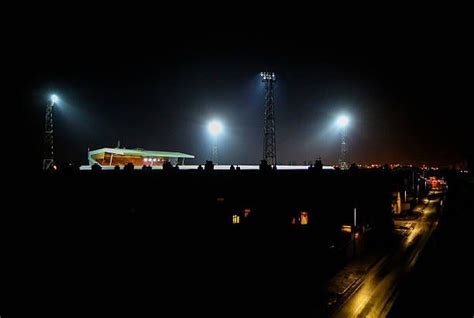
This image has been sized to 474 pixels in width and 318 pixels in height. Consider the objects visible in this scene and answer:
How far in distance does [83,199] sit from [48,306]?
15.6 ft

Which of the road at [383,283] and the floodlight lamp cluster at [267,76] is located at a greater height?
the floodlight lamp cluster at [267,76]

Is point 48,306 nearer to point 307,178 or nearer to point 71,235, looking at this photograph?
point 71,235

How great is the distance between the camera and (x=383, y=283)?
60.1ft

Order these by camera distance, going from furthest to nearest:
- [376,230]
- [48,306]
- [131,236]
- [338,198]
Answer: [376,230], [338,198], [131,236], [48,306]

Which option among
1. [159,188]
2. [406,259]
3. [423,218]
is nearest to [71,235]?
[159,188]

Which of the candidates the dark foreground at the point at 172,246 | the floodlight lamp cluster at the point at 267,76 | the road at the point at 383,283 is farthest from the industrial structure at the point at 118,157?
the road at the point at 383,283

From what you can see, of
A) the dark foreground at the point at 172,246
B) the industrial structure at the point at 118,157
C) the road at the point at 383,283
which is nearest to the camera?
the dark foreground at the point at 172,246

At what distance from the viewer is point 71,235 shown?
11.9 m

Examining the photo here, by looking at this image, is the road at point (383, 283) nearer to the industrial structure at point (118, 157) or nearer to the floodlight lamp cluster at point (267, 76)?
the industrial structure at point (118, 157)

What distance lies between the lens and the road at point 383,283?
49.2 feet

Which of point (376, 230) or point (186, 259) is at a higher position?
point (186, 259)

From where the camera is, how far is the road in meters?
15.0

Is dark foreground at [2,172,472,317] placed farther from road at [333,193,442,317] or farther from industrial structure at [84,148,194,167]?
industrial structure at [84,148,194,167]

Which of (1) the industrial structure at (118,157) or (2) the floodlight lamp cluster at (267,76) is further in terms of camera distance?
(2) the floodlight lamp cluster at (267,76)
